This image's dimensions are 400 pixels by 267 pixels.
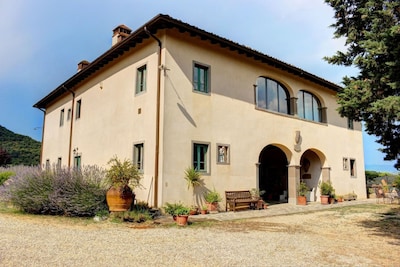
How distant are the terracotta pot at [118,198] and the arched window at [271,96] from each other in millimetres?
7786

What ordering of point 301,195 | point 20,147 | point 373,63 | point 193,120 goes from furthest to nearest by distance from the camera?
point 20,147 → point 301,195 → point 193,120 → point 373,63

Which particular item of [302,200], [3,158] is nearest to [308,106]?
[302,200]

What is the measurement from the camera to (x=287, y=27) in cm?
1052

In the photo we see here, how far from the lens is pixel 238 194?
500 inches

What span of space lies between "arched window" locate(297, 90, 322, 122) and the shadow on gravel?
7091 millimetres

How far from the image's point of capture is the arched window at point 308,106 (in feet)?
56.1

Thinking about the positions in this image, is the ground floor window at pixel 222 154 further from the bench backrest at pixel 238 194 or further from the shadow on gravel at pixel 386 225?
the shadow on gravel at pixel 386 225

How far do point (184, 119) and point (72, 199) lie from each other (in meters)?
4.73

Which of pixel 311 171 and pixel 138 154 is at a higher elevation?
pixel 138 154

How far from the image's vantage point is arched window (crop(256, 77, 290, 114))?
15.0 metres

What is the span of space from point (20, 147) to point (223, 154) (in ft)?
109

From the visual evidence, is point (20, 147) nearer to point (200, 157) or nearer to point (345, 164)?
A: point (200, 157)

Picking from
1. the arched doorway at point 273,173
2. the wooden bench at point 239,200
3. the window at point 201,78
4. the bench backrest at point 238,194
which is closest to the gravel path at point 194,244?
the wooden bench at point 239,200

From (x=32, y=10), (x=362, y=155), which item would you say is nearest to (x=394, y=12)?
(x=32, y=10)
